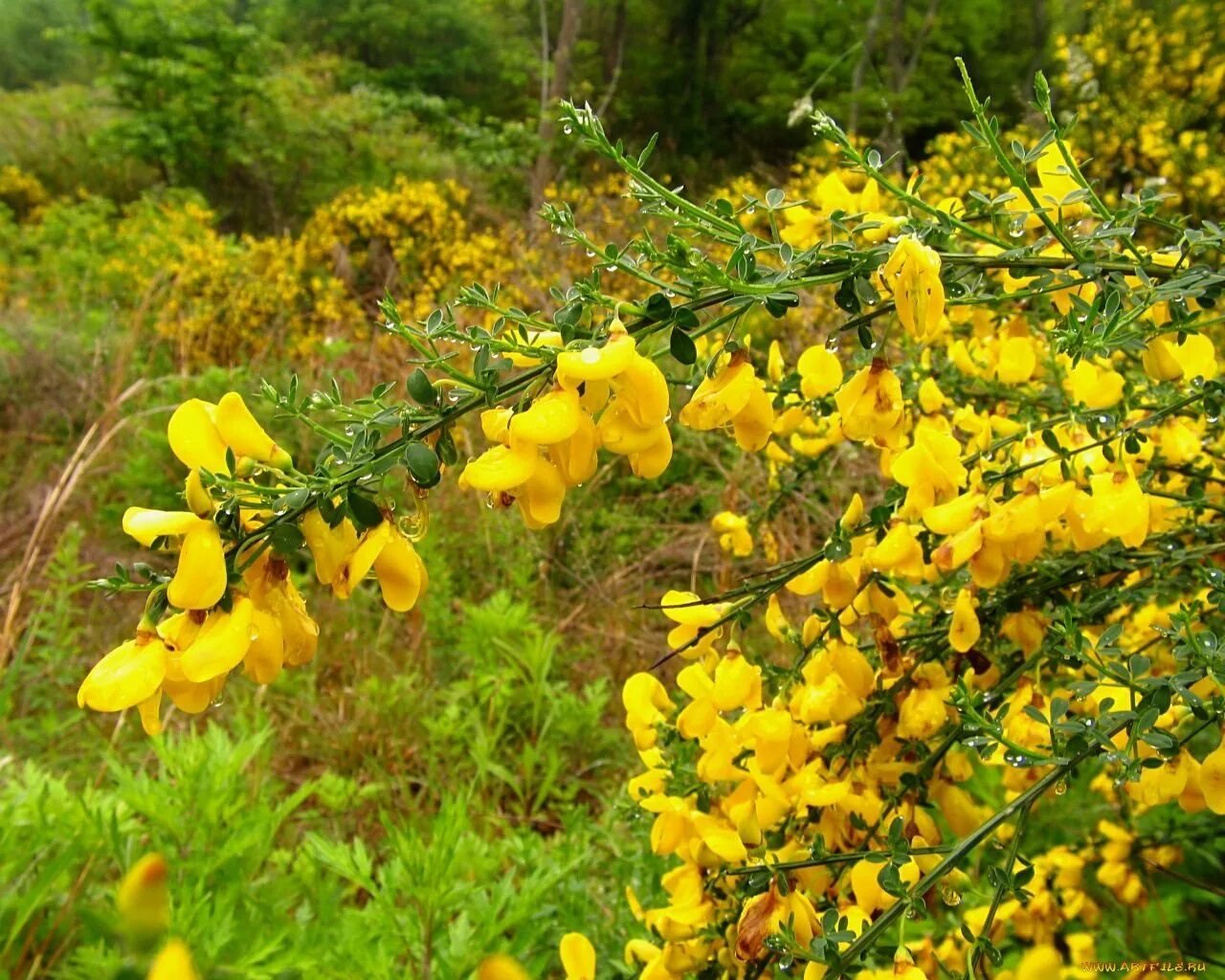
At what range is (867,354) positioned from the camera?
2.07 feet

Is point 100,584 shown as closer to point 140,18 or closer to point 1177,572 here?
point 1177,572

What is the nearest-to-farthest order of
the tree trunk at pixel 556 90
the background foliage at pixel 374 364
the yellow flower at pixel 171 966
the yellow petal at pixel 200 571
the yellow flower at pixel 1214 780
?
the yellow flower at pixel 171 966 < the yellow petal at pixel 200 571 < the yellow flower at pixel 1214 780 < the background foliage at pixel 374 364 < the tree trunk at pixel 556 90

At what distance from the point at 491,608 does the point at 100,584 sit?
1501 millimetres

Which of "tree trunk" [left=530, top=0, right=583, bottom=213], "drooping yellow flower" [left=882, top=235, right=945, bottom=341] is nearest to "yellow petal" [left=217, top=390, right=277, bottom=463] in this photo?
"drooping yellow flower" [left=882, top=235, right=945, bottom=341]

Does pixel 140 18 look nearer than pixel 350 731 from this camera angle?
No

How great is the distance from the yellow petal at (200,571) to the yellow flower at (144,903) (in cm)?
18

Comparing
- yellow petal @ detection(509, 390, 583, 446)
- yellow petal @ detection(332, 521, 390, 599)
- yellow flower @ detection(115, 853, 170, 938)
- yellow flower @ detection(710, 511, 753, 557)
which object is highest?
yellow petal @ detection(509, 390, 583, 446)

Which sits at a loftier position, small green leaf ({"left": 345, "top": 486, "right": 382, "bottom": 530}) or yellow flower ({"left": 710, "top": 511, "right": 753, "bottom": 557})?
small green leaf ({"left": 345, "top": 486, "right": 382, "bottom": 530})

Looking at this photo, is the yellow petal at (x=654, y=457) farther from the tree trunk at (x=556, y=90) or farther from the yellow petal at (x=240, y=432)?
the tree trunk at (x=556, y=90)

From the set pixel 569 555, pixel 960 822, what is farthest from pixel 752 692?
pixel 569 555

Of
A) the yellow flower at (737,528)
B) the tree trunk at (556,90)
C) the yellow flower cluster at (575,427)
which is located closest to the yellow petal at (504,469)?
the yellow flower cluster at (575,427)

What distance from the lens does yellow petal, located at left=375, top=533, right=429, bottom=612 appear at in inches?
17.5

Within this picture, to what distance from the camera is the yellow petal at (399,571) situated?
17.5 inches

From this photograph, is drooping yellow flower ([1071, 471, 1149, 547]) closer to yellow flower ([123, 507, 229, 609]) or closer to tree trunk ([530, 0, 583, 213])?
yellow flower ([123, 507, 229, 609])
